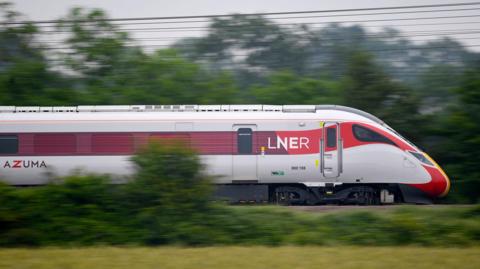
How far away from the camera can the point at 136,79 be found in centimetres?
2525

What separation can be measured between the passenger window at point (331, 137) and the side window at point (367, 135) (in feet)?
1.92

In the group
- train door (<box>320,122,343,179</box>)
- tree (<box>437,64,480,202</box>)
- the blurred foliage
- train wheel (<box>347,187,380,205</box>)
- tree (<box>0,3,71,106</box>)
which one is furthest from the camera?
tree (<box>0,3,71,106</box>)

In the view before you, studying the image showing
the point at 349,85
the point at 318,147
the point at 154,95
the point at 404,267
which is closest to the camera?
the point at 404,267

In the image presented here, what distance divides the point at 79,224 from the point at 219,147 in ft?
21.2

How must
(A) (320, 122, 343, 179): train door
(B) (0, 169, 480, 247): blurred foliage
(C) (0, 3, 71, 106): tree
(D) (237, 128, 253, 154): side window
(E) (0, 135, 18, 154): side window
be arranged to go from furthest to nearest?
(C) (0, 3, 71, 106): tree → (E) (0, 135, 18, 154): side window → (D) (237, 128, 253, 154): side window → (A) (320, 122, 343, 179): train door → (B) (0, 169, 480, 247): blurred foliage

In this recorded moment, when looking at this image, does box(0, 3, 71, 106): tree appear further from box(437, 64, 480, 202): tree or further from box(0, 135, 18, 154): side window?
box(437, 64, 480, 202): tree

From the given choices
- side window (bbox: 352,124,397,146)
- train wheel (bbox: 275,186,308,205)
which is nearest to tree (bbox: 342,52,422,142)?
side window (bbox: 352,124,397,146)

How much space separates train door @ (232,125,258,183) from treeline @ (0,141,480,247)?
16.6 feet

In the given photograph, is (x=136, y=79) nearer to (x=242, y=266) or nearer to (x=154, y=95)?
(x=154, y=95)

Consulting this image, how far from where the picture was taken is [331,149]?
16.9m

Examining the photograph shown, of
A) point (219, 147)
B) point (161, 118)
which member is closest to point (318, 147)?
point (219, 147)

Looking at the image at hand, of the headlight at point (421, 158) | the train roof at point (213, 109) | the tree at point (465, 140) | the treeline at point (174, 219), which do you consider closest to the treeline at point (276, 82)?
the tree at point (465, 140)

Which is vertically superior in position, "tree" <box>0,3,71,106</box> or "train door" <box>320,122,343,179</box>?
"tree" <box>0,3,71,106</box>

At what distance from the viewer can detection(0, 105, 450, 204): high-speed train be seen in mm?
16859
